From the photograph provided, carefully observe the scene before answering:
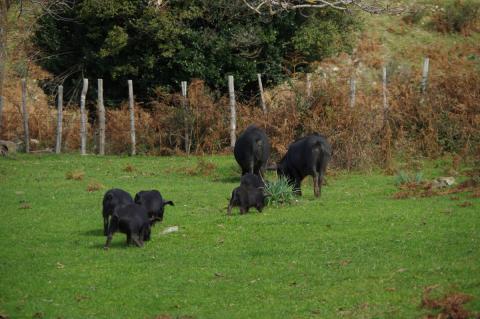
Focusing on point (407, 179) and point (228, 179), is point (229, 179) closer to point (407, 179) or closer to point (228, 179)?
point (228, 179)

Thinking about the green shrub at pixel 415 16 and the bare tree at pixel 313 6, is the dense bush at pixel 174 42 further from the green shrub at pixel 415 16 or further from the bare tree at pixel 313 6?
the green shrub at pixel 415 16

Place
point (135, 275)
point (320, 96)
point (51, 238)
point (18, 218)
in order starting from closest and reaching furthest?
point (135, 275)
point (51, 238)
point (18, 218)
point (320, 96)

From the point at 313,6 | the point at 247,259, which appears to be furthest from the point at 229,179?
the point at 247,259

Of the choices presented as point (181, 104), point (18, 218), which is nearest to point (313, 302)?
point (18, 218)

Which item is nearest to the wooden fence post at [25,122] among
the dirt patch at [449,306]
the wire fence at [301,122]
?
the wire fence at [301,122]

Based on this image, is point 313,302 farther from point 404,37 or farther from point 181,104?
point 404,37

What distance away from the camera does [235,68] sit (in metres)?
37.5

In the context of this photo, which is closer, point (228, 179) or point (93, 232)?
point (93, 232)

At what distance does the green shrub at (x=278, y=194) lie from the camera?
818 inches

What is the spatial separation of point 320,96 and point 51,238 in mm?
13010

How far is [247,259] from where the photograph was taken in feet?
50.8

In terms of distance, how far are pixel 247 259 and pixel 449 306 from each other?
15.0 feet

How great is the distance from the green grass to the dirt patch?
7.4 inches

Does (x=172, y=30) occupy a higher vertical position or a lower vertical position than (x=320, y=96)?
higher
